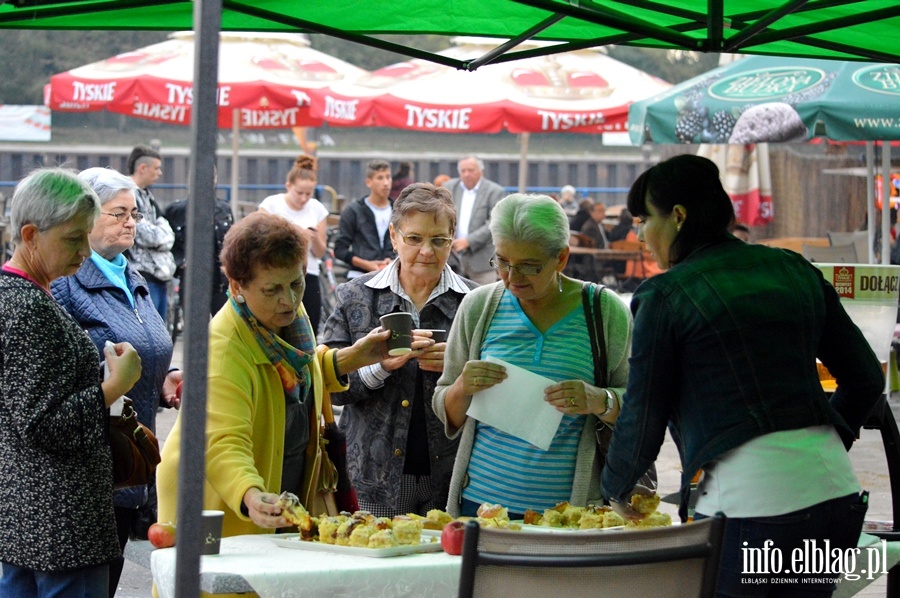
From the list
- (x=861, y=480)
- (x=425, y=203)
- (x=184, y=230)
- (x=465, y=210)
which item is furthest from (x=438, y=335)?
(x=465, y=210)

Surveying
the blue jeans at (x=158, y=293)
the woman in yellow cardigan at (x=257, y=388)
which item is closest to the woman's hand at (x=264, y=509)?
the woman in yellow cardigan at (x=257, y=388)

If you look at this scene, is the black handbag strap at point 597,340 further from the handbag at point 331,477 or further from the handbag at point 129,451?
the handbag at point 129,451

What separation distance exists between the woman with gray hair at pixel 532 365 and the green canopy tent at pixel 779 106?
538 centimetres

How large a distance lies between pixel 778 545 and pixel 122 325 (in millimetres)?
2027

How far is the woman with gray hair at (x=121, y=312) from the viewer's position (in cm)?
344

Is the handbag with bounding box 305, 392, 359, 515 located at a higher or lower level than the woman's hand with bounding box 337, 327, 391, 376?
lower

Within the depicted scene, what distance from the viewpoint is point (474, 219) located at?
11211 mm

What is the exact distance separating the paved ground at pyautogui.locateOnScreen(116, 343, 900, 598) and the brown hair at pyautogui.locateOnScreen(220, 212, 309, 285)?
2.50 metres

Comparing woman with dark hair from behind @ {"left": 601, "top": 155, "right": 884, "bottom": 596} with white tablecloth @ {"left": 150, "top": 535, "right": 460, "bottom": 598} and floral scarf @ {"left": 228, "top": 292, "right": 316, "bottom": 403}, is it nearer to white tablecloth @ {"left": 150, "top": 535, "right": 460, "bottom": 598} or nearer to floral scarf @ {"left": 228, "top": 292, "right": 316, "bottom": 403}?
white tablecloth @ {"left": 150, "top": 535, "right": 460, "bottom": 598}

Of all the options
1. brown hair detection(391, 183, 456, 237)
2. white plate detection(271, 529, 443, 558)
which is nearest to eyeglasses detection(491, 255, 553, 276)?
brown hair detection(391, 183, 456, 237)

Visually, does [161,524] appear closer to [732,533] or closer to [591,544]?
[591,544]

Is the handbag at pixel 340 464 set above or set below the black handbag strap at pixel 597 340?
below

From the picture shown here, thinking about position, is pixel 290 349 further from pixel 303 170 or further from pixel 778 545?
pixel 303 170

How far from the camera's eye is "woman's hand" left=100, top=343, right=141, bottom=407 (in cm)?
286
